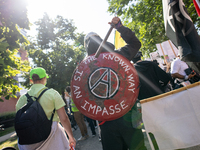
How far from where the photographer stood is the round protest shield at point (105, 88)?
146cm

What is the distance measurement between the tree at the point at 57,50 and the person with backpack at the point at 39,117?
12426 millimetres

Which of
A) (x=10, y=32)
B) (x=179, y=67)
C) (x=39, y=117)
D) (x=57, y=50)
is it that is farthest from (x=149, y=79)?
(x=57, y=50)

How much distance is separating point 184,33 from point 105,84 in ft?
3.95

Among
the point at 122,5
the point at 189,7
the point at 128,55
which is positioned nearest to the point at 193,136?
the point at 128,55

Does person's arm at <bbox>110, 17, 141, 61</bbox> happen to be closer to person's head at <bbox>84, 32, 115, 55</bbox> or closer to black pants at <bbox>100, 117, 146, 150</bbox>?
person's head at <bbox>84, 32, 115, 55</bbox>

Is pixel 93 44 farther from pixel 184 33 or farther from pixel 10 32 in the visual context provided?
pixel 10 32

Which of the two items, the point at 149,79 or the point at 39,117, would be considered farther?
the point at 149,79

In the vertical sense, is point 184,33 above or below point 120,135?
above

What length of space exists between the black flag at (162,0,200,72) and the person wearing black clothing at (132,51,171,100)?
0.70 meters

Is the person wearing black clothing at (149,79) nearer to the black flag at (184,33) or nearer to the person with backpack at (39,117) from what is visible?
the black flag at (184,33)

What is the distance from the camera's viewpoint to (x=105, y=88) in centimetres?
148

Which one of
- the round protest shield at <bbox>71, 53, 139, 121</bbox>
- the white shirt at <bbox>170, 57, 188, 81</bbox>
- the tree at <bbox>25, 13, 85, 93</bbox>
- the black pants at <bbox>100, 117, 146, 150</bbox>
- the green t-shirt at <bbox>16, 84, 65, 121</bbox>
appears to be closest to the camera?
the round protest shield at <bbox>71, 53, 139, 121</bbox>

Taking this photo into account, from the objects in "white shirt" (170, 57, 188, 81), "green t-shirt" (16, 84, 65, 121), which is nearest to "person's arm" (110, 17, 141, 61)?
"green t-shirt" (16, 84, 65, 121)

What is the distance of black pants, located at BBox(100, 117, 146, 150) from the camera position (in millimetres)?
1626
